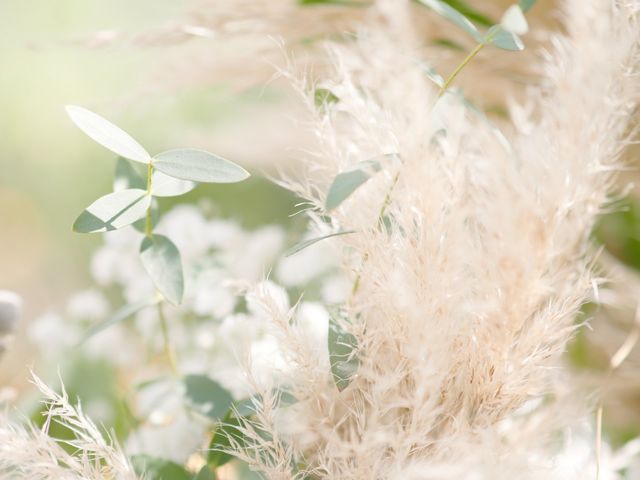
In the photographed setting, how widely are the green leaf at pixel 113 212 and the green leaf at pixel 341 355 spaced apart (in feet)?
0.33

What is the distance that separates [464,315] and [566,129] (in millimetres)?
84

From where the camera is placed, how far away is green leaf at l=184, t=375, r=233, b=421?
39 centimetres

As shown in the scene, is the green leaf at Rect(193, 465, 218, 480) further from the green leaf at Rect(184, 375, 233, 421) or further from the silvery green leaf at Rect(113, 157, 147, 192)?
the silvery green leaf at Rect(113, 157, 147, 192)

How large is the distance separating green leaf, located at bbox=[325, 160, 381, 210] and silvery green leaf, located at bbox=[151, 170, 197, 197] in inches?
3.3

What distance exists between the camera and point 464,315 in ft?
0.99

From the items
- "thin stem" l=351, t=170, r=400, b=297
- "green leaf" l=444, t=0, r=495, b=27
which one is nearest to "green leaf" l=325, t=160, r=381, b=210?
"thin stem" l=351, t=170, r=400, b=297

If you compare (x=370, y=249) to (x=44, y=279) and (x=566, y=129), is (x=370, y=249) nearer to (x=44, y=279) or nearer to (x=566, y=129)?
(x=566, y=129)

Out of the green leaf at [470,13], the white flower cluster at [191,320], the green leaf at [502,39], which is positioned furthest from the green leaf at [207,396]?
the green leaf at [470,13]

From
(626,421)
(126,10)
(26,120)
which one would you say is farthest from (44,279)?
(626,421)

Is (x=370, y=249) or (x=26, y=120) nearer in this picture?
(x=370, y=249)

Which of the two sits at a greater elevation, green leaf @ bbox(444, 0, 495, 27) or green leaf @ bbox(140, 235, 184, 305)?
green leaf @ bbox(444, 0, 495, 27)

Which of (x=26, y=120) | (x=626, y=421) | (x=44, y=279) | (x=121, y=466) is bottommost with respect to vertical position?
(x=44, y=279)

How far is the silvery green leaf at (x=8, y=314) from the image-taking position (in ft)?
1.30

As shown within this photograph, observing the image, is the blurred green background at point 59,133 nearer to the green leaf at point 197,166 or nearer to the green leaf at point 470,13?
the green leaf at point 470,13
